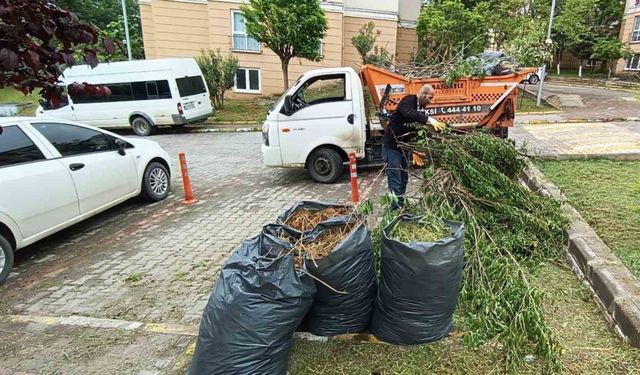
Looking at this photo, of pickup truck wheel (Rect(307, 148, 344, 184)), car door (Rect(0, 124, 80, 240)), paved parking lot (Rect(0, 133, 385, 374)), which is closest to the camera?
A: paved parking lot (Rect(0, 133, 385, 374))

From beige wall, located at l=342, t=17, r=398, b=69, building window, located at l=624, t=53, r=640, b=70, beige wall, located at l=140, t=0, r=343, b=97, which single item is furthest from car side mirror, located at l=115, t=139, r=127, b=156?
building window, located at l=624, t=53, r=640, b=70

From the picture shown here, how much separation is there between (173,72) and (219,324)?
44.1ft

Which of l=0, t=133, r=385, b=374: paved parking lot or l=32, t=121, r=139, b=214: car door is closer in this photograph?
l=0, t=133, r=385, b=374: paved parking lot

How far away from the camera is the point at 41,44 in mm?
1855

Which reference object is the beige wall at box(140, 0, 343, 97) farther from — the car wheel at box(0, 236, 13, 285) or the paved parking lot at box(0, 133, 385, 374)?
the car wheel at box(0, 236, 13, 285)

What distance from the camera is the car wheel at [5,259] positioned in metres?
4.36

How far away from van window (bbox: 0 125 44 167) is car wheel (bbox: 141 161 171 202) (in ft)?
6.34

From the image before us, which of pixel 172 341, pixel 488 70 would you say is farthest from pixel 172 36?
pixel 172 341

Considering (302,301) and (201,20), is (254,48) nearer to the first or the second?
(201,20)

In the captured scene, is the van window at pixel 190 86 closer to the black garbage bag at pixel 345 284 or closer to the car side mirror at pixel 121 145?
the car side mirror at pixel 121 145

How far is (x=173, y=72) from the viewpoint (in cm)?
1433

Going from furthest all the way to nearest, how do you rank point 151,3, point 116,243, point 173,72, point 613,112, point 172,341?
1. point 151,3
2. point 613,112
3. point 173,72
4. point 116,243
5. point 172,341

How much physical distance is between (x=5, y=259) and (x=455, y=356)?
4.52 metres

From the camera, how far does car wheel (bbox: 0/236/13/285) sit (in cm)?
436
